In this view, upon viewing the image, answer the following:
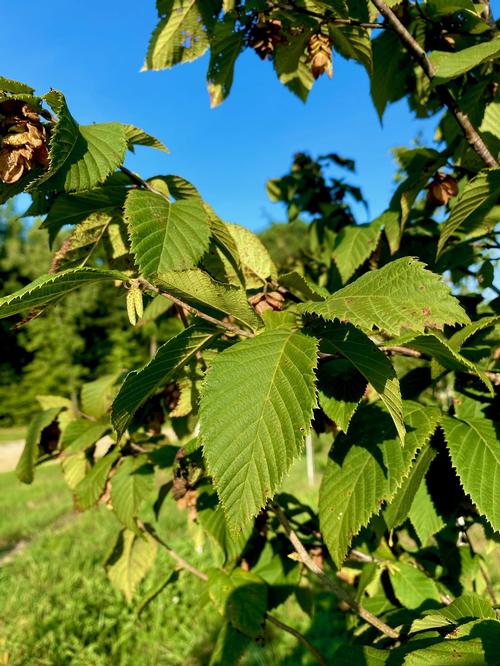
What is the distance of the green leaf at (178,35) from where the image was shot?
1.28 metres

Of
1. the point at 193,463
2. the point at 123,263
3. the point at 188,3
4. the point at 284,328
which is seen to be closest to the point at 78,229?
the point at 123,263

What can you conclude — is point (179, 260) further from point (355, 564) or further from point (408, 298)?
point (355, 564)

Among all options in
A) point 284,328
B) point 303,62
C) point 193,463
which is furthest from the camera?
point 303,62

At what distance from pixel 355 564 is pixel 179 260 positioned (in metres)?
1.37

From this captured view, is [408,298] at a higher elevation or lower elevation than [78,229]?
lower

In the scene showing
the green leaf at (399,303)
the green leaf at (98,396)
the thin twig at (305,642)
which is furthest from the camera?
the green leaf at (98,396)

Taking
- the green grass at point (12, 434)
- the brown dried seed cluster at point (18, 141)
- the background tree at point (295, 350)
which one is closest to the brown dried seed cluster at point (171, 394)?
the background tree at point (295, 350)

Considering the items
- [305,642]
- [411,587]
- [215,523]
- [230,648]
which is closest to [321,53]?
[215,523]

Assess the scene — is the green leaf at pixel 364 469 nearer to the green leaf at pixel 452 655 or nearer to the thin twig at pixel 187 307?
the green leaf at pixel 452 655

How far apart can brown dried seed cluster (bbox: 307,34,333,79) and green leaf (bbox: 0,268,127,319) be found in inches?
37.4

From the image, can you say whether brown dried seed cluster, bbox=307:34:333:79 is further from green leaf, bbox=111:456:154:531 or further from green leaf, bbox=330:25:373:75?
green leaf, bbox=111:456:154:531

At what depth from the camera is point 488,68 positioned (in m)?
1.33

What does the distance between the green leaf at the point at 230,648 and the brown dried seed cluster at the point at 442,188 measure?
1472 mm

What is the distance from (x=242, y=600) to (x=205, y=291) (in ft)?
3.56
